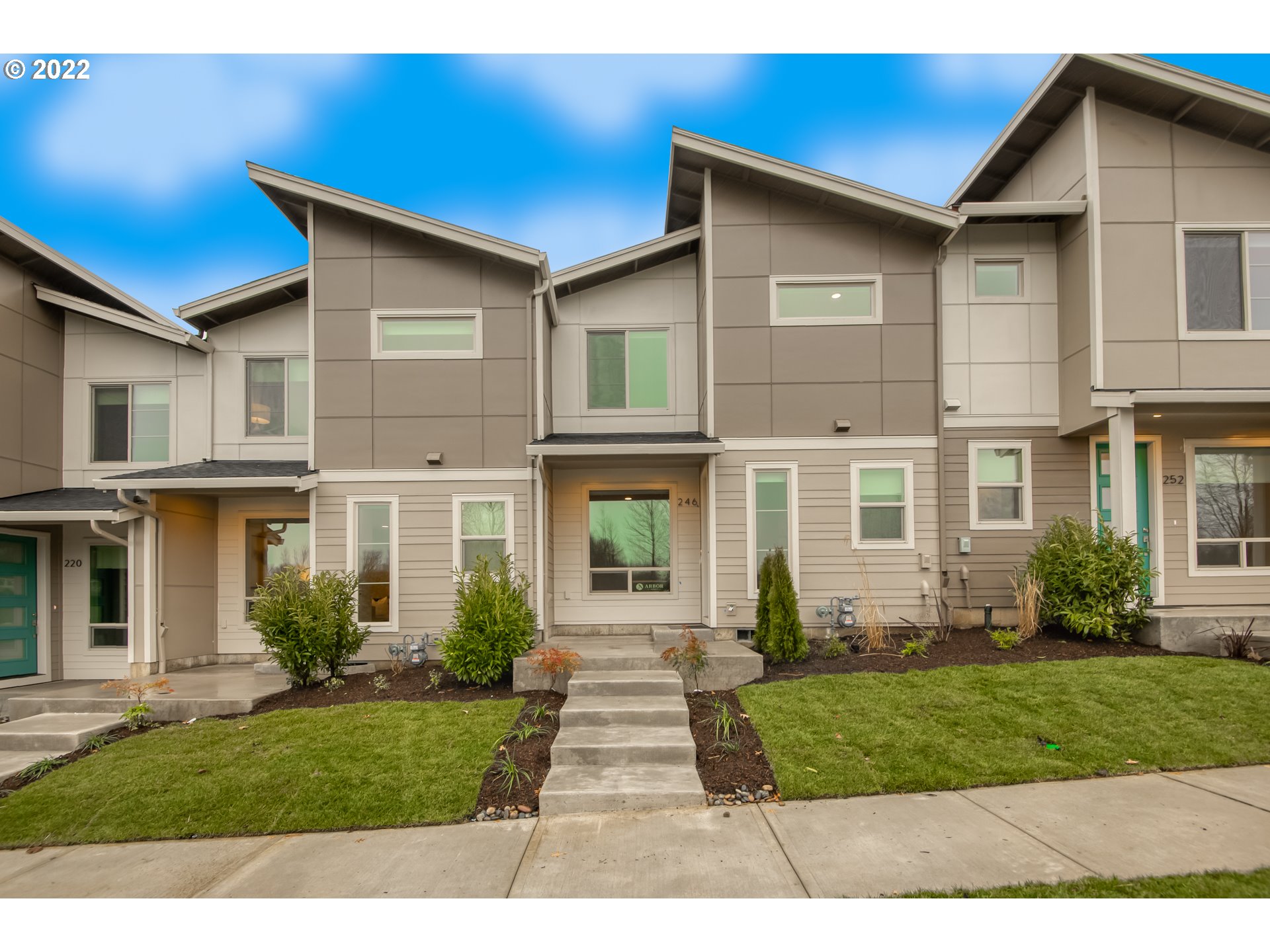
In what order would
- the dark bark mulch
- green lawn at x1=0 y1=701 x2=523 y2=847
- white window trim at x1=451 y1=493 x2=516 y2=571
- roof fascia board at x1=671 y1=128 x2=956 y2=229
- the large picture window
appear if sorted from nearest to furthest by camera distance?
green lawn at x1=0 y1=701 x2=523 y2=847
the dark bark mulch
roof fascia board at x1=671 y1=128 x2=956 y2=229
white window trim at x1=451 y1=493 x2=516 y2=571
the large picture window

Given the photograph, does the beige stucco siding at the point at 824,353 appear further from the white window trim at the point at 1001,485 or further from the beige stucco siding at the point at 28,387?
the beige stucco siding at the point at 28,387

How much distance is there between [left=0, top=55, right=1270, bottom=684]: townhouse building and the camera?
9.15 m

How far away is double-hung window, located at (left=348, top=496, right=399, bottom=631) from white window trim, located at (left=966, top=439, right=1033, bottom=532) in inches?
306

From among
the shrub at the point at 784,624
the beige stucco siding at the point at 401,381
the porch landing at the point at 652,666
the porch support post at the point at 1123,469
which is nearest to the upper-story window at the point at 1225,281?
the porch support post at the point at 1123,469

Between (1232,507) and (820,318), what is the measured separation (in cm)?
624

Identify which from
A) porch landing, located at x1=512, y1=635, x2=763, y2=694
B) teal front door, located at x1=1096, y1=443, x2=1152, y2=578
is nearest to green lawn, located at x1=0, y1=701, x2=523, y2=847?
porch landing, located at x1=512, y1=635, x2=763, y2=694

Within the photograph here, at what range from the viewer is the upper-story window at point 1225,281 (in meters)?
9.07

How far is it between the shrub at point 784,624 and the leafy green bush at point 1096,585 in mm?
3204

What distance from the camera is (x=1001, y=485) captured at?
9766 millimetres

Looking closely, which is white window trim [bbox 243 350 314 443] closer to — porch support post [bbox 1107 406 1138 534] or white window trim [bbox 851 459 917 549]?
white window trim [bbox 851 459 917 549]

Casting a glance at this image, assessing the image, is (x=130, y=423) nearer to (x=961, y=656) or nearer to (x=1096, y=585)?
(x=961, y=656)

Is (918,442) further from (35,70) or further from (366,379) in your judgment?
(35,70)

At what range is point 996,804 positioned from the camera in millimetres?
5004
